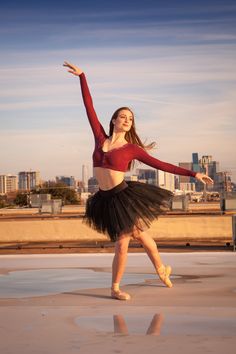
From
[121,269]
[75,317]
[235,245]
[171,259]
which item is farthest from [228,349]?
[235,245]

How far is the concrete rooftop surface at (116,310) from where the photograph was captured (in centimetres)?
352

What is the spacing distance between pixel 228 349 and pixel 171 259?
4.71 metres

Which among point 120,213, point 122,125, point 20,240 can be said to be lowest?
point 20,240

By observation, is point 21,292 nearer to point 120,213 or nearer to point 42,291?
point 42,291

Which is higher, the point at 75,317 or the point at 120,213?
the point at 120,213

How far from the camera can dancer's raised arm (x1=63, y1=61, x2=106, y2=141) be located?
19.2 ft

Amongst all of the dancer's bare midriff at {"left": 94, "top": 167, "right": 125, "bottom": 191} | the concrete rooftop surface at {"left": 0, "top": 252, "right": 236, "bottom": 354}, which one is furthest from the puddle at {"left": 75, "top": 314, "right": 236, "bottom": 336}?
the dancer's bare midriff at {"left": 94, "top": 167, "right": 125, "bottom": 191}

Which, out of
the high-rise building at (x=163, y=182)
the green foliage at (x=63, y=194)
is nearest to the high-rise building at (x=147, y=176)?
the high-rise building at (x=163, y=182)

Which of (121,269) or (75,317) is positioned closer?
(75,317)

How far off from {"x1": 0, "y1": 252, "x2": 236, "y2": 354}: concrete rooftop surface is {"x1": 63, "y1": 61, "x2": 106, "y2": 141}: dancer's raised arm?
1394mm

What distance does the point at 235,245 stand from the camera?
10.5m

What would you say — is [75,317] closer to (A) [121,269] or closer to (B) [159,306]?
(B) [159,306]

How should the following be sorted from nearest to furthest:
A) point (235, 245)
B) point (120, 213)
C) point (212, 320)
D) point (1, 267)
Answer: point (212, 320) < point (120, 213) < point (1, 267) < point (235, 245)

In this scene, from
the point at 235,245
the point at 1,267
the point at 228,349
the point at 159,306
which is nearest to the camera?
the point at 228,349
